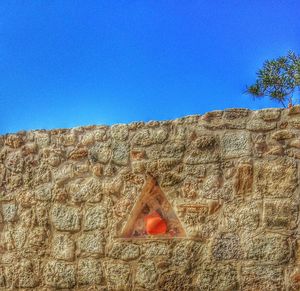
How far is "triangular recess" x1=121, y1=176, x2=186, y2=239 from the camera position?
11.6ft

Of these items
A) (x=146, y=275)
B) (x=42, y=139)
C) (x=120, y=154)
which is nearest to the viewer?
(x=146, y=275)

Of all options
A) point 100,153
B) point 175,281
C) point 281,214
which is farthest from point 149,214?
point 281,214

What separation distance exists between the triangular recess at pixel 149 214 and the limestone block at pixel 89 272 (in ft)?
1.06

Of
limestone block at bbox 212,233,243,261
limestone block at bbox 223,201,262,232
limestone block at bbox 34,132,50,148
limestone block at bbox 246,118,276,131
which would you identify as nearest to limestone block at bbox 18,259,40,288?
limestone block at bbox 34,132,50,148

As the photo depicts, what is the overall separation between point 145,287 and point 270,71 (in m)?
5.59

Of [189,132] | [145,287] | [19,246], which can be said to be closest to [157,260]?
[145,287]

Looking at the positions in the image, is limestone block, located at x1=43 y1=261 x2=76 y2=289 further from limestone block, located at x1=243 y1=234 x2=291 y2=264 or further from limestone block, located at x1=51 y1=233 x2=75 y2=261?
limestone block, located at x1=243 y1=234 x2=291 y2=264

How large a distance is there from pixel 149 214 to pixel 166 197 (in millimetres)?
210

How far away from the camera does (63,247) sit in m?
3.78

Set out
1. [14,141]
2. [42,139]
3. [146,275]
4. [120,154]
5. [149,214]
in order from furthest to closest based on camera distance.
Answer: [14,141] → [42,139] → [120,154] → [149,214] → [146,275]

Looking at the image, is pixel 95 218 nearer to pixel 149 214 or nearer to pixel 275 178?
pixel 149 214

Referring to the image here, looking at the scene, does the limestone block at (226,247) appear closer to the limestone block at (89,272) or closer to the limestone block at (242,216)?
the limestone block at (242,216)

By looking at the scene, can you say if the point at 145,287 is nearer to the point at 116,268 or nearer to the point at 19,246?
the point at 116,268

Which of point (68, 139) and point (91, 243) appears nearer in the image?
point (91, 243)
